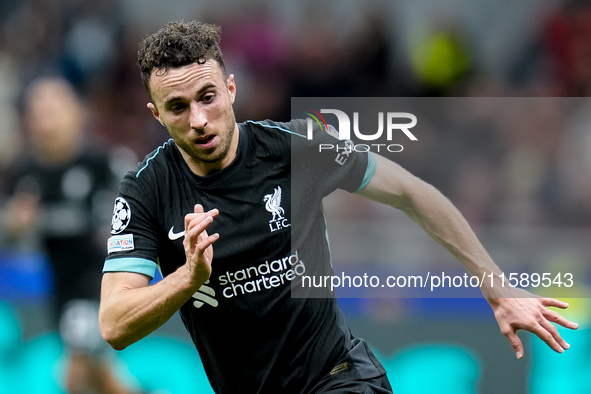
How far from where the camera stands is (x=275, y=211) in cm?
415

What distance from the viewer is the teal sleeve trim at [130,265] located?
3887 mm

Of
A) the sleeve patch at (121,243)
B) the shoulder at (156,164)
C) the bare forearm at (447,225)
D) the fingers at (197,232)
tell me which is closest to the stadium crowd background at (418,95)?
the bare forearm at (447,225)

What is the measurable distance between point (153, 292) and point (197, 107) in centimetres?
83

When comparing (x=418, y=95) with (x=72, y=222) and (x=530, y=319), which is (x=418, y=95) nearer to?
(x=72, y=222)

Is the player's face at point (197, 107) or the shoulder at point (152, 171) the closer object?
the player's face at point (197, 107)

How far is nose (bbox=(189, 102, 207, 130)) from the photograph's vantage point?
12.8 ft

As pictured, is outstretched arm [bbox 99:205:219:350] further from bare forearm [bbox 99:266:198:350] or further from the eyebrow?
the eyebrow

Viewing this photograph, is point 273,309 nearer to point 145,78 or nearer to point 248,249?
point 248,249

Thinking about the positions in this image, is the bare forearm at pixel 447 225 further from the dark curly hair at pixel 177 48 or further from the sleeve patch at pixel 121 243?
the sleeve patch at pixel 121 243

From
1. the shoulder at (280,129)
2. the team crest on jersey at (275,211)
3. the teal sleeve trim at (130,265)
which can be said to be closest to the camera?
the teal sleeve trim at (130,265)

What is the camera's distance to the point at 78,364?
7.86 metres

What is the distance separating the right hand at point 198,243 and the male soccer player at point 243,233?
38cm

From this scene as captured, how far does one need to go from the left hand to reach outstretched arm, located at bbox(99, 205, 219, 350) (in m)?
1.39

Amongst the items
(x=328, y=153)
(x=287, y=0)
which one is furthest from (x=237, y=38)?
(x=328, y=153)
